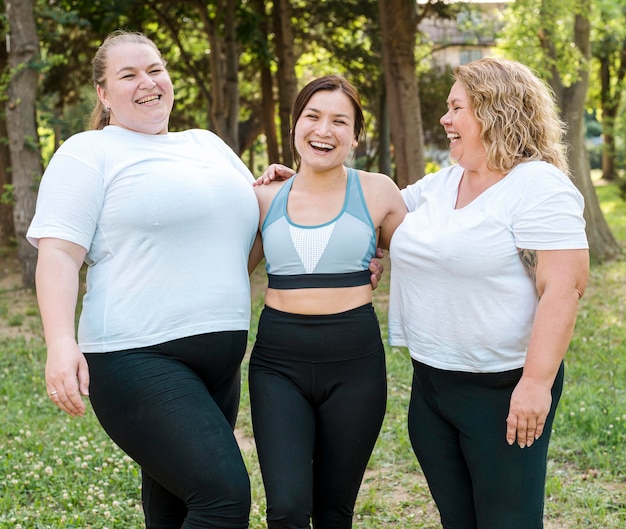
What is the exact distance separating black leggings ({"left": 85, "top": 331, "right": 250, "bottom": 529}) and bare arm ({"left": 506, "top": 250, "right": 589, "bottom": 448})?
3.09ft

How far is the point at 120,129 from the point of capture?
2963mm

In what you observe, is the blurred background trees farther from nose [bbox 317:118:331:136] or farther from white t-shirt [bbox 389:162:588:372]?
white t-shirt [bbox 389:162:588:372]

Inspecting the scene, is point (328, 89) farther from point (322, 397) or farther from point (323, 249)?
point (322, 397)

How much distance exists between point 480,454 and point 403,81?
31.5ft

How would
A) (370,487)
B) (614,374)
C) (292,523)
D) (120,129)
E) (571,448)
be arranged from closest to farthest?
(292,523) → (120,129) → (370,487) → (571,448) → (614,374)

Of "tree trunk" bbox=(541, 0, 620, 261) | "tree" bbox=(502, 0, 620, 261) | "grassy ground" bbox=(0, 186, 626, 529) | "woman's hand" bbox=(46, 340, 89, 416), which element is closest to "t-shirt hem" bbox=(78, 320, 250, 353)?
"woman's hand" bbox=(46, 340, 89, 416)

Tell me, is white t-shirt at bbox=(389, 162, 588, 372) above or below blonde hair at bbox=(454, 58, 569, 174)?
below

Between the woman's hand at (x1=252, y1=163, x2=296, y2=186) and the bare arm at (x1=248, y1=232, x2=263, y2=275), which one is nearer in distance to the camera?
the bare arm at (x1=248, y1=232, x2=263, y2=275)

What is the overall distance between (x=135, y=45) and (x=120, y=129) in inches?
13.2

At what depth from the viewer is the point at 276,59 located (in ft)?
56.3

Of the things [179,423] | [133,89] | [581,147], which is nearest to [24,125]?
[581,147]

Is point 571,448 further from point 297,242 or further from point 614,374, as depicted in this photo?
point 297,242

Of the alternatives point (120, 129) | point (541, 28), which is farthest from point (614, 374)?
point (541, 28)

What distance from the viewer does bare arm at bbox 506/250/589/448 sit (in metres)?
2.57
